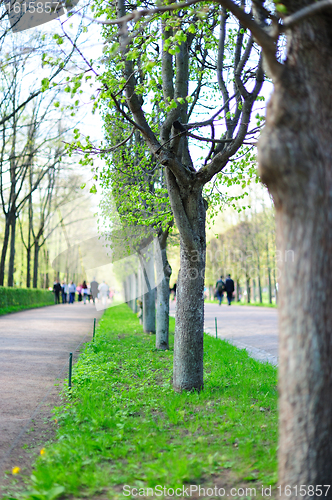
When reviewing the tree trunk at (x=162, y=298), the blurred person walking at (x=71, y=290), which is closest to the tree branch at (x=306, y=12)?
the tree trunk at (x=162, y=298)

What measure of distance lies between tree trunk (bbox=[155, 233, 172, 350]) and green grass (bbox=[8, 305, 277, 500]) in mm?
3107

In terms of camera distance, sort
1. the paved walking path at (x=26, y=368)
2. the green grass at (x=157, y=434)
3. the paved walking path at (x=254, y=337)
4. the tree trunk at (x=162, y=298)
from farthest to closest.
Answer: the tree trunk at (x=162, y=298) → the paved walking path at (x=254, y=337) → the paved walking path at (x=26, y=368) → the green grass at (x=157, y=434)

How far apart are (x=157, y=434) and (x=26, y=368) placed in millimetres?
4660

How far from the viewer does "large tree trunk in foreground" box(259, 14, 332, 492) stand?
8.77 feet

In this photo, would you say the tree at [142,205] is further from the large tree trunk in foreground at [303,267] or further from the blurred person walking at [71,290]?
the blurred person walking at [71,290]

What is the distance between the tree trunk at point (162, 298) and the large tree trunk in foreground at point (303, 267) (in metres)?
8.16

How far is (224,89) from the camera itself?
6.67 metres

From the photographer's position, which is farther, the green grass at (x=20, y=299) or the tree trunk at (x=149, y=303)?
the green grass at (x=20, y=299)

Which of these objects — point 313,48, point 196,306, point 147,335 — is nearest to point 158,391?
point 196,306

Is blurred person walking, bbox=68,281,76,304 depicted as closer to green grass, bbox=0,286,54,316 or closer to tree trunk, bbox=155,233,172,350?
green grass, bbox=0,286,54,316

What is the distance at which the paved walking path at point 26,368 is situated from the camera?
5.31m

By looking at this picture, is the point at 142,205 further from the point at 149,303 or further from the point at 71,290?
the point at 71,290

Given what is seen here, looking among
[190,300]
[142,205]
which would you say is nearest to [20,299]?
[142,205]

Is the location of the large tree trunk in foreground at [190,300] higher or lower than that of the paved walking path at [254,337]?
higher
